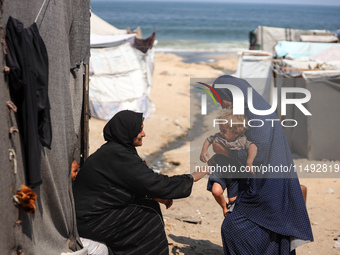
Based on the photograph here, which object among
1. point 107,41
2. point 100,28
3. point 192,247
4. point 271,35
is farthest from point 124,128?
point 271,35

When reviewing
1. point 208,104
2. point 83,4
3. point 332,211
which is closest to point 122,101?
point 208,104

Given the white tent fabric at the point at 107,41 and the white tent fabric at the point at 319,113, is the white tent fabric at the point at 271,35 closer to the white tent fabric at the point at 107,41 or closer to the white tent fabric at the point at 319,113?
the white tent fabric at the point at 107,41

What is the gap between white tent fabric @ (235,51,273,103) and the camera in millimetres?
11277

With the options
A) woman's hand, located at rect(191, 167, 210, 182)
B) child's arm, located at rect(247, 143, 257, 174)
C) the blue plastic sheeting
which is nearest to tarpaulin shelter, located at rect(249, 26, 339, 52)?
the blue plastic sheeting

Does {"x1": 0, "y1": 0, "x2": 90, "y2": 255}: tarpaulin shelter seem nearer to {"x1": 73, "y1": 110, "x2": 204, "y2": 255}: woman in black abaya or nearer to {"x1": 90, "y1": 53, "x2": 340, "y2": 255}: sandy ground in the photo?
{"x1": 73, "y1": 110, "x2": 204, "y2": 255}: woman in black abaya

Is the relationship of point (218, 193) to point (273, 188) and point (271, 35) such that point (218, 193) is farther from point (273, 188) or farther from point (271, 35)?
point (271, 35)

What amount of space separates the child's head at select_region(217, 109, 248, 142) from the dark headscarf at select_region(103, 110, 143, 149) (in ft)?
A: 2.15

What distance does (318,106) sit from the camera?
27.1 feet

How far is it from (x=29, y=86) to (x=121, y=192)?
1.21 meters

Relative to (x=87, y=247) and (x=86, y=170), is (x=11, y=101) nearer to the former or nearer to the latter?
(x=86, y=170)

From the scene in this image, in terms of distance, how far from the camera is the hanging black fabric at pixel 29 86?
272cm

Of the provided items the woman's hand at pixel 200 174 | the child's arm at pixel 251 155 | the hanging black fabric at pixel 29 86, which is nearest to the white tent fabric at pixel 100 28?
the woman's hand at pixel 200 174

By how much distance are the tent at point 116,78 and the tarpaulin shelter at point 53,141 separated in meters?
7.74

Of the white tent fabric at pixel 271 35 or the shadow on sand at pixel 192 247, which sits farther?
the white tent fabric at pixel 271 35
